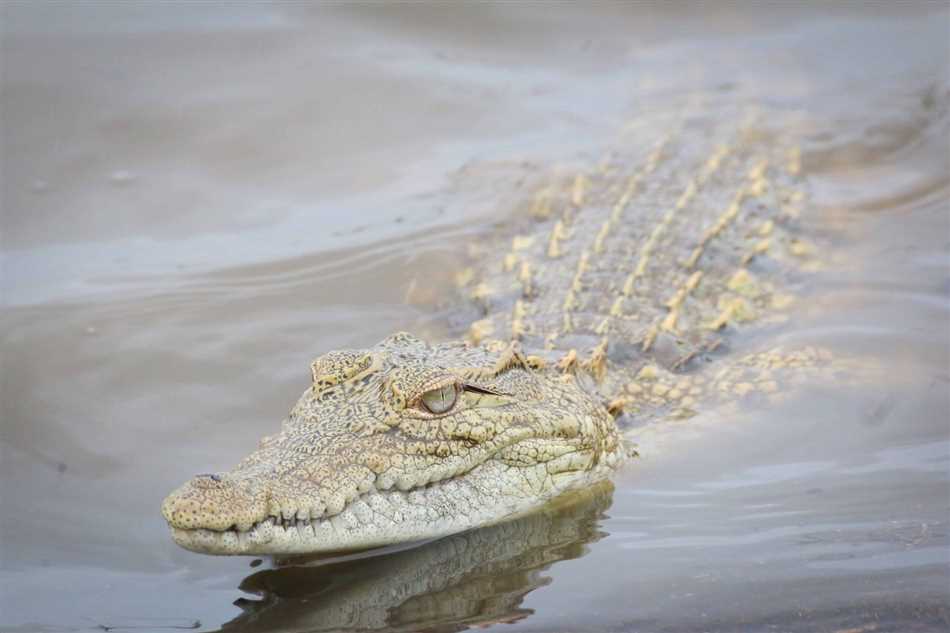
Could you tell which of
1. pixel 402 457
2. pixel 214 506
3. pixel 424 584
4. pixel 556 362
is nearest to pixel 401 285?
pixel 556 362

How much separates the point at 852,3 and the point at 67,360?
8150 mm

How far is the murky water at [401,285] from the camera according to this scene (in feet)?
11.6

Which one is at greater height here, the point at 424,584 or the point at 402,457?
the point at 402,457

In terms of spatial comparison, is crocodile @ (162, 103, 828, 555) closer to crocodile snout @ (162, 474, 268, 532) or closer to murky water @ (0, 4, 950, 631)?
crocodile snout @ (162, 474, 268, 532)

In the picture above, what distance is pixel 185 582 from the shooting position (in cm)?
365

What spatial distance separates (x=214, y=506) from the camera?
10.2ft

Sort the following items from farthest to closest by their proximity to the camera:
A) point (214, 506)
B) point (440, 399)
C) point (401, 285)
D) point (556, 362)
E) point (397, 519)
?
point (401, 285) → point (556, 362) → point (440, 399) → point (397, 519) → point (214, 506)

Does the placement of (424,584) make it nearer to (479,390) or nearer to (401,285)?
(479,390)

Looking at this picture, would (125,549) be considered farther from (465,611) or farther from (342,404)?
(465,611)

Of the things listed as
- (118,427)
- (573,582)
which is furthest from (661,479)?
(118,427)

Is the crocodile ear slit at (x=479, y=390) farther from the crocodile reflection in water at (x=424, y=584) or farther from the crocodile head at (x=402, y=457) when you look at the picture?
the crocodile reflection in water at (x=424, y=584)

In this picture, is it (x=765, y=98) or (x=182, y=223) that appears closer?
(x=182, y=223)

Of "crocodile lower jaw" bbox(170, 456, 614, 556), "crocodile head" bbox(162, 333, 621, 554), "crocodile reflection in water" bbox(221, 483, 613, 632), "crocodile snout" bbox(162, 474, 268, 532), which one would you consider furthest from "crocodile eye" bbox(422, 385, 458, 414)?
"crocodile snout" bbox(162, 474, 268, 532)

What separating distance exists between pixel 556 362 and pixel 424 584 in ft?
3.98
